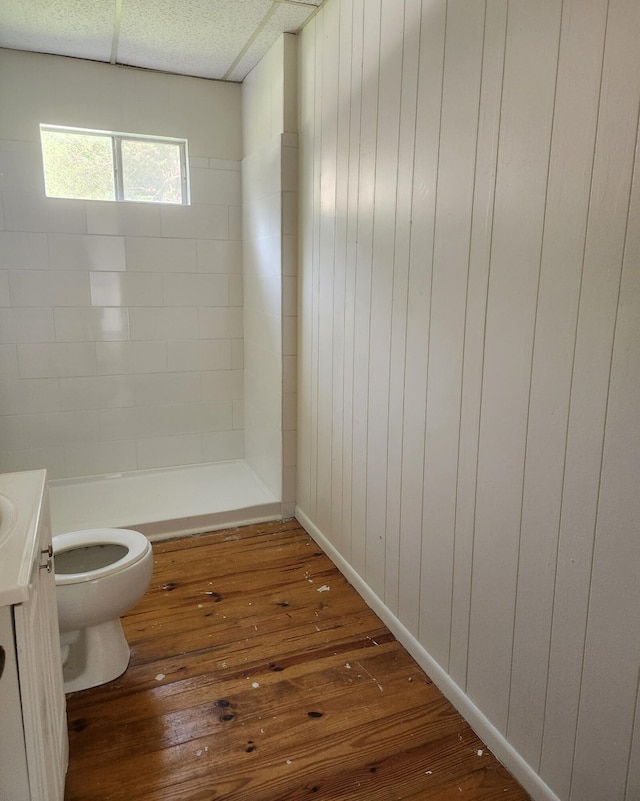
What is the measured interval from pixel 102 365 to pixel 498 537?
2.60 metres

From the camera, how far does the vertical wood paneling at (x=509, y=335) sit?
1331mm

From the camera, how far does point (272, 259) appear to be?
300cm

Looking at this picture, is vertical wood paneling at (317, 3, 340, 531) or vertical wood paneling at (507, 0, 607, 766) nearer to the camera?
vertical wood paneling at (507, 0, 607, 766)

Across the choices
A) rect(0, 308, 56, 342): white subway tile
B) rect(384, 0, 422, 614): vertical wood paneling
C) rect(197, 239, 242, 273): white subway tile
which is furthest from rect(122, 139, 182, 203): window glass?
rect(384, 0, 422, 614): vertical wood paneling

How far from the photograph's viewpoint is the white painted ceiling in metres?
2.39

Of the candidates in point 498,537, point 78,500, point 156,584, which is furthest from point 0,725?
point 78,500

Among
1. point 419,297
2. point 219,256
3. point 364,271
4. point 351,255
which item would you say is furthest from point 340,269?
point 219,256

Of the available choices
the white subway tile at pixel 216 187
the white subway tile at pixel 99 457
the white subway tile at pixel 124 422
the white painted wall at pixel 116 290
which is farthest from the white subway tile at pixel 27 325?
the white subway tile at pixel 216 187

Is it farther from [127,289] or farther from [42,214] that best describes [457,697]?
[42,214]

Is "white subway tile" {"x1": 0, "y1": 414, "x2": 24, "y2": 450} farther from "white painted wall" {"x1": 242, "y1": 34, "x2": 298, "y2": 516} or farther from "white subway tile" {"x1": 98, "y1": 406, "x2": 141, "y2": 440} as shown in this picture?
"white painted wall" {"x1": 242, "y1": 34, "x2": 298, "y2": 516}

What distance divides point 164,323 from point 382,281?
1821 mm

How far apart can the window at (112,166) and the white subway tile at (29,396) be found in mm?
1045

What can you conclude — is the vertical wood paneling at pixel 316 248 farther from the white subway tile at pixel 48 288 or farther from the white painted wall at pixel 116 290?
the white subway tile at pixel 48 288

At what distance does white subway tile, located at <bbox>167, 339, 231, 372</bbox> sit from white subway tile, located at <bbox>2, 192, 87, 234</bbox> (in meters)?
0.84
